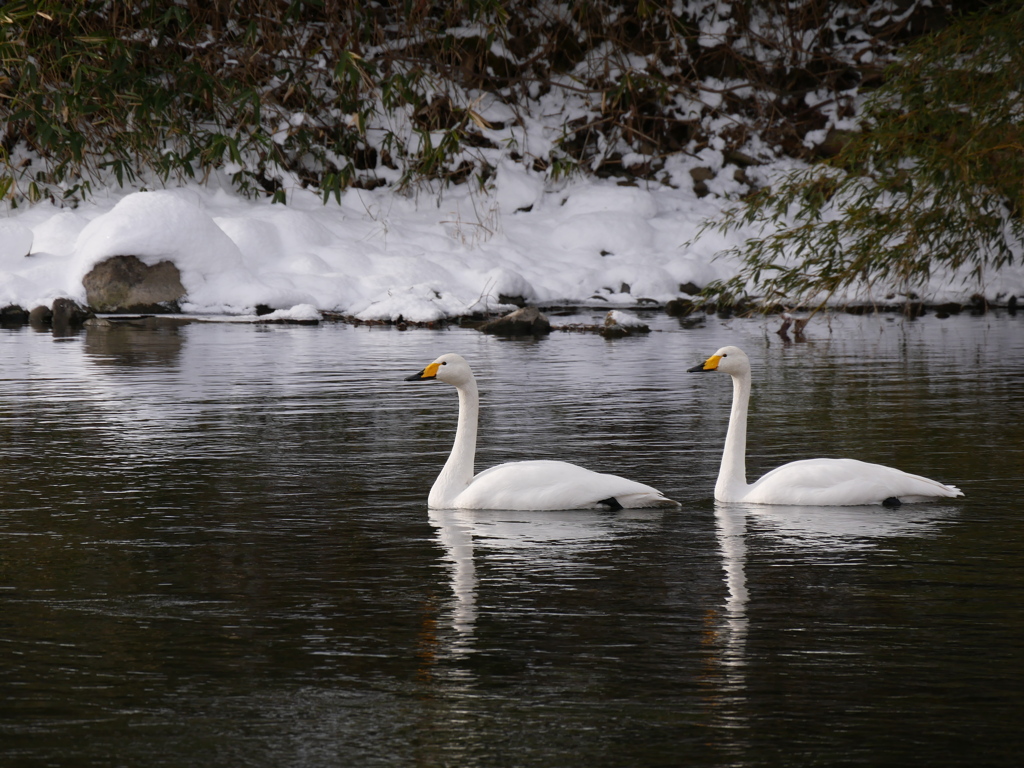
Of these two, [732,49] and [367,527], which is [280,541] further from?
[732,49]

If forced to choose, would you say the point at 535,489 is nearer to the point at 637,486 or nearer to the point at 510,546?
the point at 637,486

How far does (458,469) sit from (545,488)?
0.52 metres

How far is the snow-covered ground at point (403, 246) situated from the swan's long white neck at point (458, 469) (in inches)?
568

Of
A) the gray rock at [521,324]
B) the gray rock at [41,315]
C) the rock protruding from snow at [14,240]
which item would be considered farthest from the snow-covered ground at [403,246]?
the gray rock at [521,324]

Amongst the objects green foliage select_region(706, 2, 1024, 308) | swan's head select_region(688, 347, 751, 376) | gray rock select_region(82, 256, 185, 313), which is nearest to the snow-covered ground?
gray rock select_region(82, 256, 185, 313)

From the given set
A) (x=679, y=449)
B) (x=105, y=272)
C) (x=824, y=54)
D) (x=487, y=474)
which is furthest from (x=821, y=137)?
(x=487, y=474)

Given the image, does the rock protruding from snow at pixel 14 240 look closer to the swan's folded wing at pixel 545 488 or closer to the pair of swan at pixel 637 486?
the pair of swan at pixel 637 486

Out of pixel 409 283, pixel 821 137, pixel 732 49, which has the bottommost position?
pixel 409 283

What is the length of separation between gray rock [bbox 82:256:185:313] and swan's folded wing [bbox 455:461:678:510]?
17884 millimetres

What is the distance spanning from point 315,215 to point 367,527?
851 inches

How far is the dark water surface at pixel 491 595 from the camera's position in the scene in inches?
182

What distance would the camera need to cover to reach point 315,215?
28984mm

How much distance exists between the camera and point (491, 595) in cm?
639

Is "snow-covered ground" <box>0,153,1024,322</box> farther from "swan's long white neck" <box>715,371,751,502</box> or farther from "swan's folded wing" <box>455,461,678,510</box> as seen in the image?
"swan's folded wing" <box>455,461,678,510</box>
